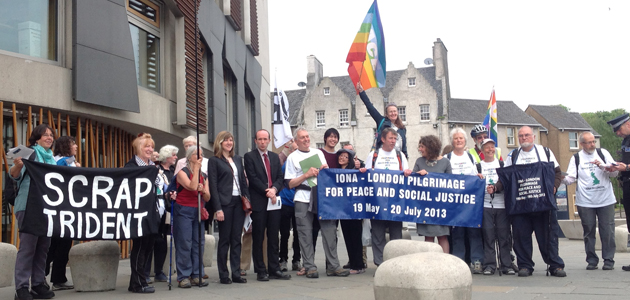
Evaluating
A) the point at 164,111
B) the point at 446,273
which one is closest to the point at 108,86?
the point at 164,111

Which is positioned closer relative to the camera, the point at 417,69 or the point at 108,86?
the point at 108,86

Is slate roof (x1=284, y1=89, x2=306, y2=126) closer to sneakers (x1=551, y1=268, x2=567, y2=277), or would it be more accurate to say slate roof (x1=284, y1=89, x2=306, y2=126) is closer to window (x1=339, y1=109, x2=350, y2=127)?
window (x1=339, y1=109, x2=350, y2=127)

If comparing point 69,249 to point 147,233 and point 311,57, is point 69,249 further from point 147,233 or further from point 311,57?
point 311,57

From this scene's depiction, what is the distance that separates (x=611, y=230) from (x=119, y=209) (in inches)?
283

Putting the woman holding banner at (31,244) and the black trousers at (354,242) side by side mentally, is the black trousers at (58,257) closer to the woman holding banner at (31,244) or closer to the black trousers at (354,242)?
the woman holding banner at (31,244)

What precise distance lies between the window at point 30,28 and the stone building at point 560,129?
62.7m

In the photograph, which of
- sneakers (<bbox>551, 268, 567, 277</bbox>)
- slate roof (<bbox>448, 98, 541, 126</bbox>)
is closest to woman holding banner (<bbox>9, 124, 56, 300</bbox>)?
sneakers (<bbox>551, 268, 567, 277</bbox>)

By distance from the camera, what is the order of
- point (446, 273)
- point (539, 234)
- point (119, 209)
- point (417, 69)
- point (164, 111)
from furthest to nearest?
point (417, 69)
point (164, 111)
point (539, 234)
point (119, 209)
point (446, 273)

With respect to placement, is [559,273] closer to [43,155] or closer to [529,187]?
[529,187]

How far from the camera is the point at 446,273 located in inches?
212

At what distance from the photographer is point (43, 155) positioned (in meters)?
7.38

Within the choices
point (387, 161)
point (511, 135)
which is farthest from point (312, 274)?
point (511, 135)

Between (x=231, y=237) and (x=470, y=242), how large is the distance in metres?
3.58

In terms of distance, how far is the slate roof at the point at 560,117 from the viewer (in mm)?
68875
